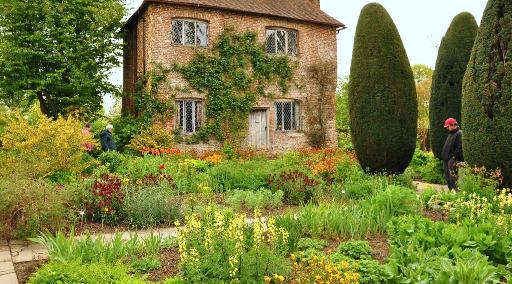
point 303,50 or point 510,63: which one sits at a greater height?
point 303,50

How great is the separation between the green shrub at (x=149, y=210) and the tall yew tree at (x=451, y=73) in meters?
9.28

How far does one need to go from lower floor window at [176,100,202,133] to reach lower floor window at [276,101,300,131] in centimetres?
392

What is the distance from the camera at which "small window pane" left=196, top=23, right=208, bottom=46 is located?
1920 cm

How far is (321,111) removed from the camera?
2145cm

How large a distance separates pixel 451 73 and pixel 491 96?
5.34 m

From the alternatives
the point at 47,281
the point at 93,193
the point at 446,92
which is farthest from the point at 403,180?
the point at 47,281

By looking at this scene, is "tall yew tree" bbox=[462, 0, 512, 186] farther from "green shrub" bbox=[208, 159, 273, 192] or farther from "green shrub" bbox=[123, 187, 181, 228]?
"green shrub" bbox=[123, 187, 181, 228]

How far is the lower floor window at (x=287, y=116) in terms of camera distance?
20734 mm

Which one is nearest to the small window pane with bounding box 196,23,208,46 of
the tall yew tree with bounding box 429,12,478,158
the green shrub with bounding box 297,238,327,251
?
the tall yew tree with bounding box 429,12,478,158

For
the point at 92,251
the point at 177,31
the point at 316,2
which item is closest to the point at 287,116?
the point at 177,31

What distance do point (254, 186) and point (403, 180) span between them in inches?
159

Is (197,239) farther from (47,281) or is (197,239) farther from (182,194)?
(182,194)

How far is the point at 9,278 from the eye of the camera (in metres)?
4.64

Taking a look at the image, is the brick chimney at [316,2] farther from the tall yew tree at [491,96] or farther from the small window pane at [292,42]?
the tall yew tree at [491,96]
